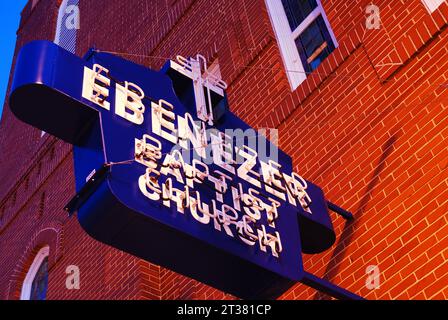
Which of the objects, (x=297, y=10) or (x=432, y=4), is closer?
(x=432, y=4)

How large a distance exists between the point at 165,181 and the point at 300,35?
13.6ft

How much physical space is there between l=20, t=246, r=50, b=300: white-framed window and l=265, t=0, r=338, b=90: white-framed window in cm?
527

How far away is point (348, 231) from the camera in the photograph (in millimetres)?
5266

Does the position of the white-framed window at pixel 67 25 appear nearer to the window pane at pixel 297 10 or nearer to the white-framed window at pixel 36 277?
the white-framed window at pixel 36 277

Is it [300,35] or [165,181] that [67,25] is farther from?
[165,181]

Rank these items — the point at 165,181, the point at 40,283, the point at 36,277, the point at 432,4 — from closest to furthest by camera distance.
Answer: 1. the point at 165,181
2. the point at 432,4
3. the point at 40,283
4. the point at 36,277

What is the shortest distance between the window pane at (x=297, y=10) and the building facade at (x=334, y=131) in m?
0.02

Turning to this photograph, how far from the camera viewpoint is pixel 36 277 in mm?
10305

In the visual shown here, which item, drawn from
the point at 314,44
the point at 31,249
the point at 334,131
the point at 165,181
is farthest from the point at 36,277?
the point at 165,181

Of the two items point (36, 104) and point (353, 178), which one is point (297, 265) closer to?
point (353, 178)

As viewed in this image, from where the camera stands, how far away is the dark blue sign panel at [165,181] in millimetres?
3859

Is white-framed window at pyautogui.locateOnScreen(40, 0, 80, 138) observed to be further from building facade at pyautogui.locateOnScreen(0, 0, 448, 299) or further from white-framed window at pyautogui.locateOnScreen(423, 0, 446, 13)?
white-framed window at pyautogui.locateOnScreen(423, 0, 446, 13)

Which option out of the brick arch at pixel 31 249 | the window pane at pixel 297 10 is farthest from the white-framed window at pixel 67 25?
the window pane at pixel 297 10

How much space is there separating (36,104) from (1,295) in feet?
23.2
